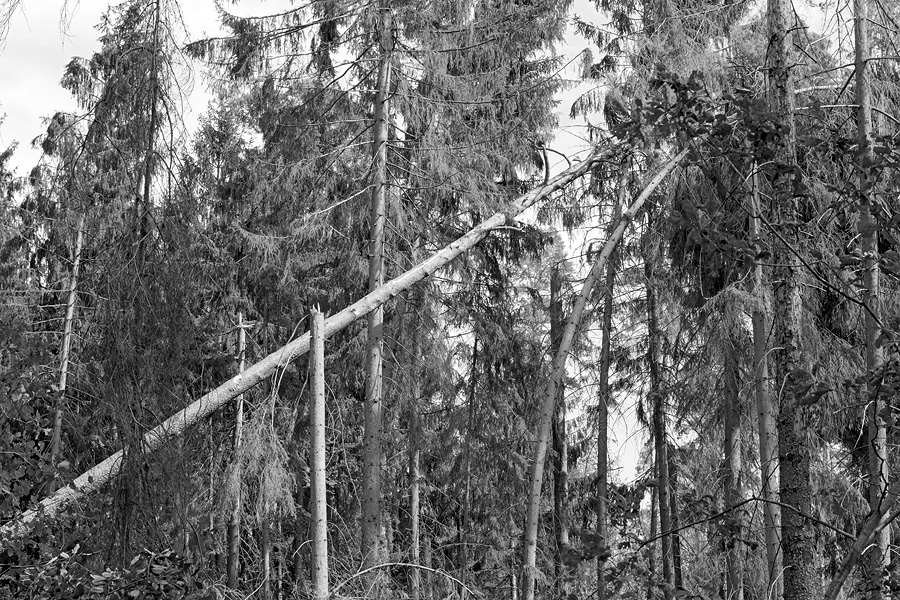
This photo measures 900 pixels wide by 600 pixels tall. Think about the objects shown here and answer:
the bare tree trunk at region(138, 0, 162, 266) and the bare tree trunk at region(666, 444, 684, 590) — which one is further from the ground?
the bare tree trunk at region(138, 0, 162, 266)

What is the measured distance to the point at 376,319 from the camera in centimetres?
1159

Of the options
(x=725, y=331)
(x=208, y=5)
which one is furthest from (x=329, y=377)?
(x=725, y=331)

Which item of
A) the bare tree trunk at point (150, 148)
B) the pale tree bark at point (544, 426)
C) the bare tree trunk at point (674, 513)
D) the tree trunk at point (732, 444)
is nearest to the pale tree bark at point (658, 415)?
the bare tree trunk at point (674, 513)

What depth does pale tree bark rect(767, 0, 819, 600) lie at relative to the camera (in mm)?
6973

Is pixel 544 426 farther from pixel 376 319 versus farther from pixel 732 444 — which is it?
pixel 732 444

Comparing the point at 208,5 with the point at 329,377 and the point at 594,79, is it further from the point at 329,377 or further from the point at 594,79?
the point at 329,377

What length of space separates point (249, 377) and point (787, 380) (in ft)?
15.3

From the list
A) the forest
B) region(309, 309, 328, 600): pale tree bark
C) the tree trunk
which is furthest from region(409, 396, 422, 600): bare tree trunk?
the tree trunk

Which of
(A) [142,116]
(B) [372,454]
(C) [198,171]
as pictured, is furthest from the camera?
(B) [372,454]

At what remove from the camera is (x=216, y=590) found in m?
6.94

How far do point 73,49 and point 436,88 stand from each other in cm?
703

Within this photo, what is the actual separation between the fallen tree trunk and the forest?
0.04 m

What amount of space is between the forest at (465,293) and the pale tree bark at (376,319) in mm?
47

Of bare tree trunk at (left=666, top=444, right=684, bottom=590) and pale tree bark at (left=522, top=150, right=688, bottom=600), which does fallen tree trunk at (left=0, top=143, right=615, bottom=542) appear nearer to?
pale tree bark at (left=522, top=150, right=688, bottom=600)
